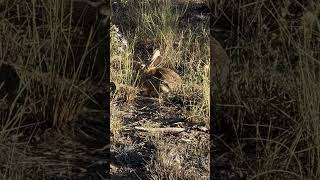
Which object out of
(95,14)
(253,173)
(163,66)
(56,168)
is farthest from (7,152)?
(163,66)

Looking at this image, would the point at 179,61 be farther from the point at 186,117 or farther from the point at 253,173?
the point at 253,173

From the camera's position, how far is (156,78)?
323cm

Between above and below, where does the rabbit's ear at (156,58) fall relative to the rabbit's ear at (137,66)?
above

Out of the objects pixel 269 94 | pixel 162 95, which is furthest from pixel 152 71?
pixel 269 94

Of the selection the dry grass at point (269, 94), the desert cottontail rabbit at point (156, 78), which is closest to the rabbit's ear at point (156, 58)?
the desert cottontail rabbit at point (156, 78)

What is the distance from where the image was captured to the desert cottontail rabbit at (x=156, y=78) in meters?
3.17

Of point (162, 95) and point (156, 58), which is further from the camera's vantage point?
point (156, 58)

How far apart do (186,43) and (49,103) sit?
1.72 m

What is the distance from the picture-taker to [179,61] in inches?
135

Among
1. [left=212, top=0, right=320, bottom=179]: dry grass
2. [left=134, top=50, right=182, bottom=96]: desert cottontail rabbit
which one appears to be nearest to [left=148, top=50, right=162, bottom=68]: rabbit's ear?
[left=134, top=50, right=182, bottom=96]: desert cottontail rabbit

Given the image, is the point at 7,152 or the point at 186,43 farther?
the point at 186,43

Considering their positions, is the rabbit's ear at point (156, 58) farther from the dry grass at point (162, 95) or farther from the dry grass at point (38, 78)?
the dry grass at point (38, 78)

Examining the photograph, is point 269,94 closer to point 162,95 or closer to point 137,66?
point 162,95

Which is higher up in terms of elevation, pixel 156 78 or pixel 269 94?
pixel 269 94
